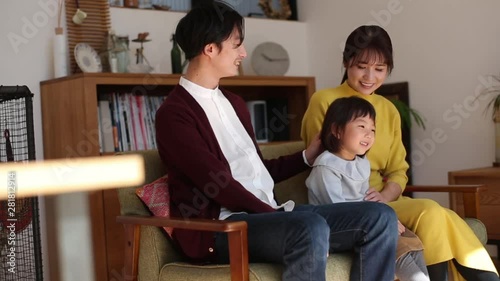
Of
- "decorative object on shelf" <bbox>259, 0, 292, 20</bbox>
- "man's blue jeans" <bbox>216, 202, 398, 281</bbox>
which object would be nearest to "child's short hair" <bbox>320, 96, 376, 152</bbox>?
"man's blue jeans" <bbox>216, 202, 398, 281</bbox>

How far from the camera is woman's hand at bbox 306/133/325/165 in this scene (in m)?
2.42

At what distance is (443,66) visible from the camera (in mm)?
3750

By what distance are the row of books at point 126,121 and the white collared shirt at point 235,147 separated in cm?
123

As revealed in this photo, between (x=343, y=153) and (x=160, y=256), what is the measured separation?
0.67 m

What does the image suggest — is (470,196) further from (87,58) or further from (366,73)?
(87,58)

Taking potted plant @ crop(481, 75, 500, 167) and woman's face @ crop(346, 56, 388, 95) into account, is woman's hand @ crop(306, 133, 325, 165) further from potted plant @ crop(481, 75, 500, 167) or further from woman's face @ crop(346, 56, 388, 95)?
potted plant @ crop(481, 75, 500, 167)

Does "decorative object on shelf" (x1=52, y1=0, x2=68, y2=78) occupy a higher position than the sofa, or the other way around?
"decorative object on shelf" (x1=52, y1=0, x2=68, y2=78)

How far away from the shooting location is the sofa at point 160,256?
74.9 inches

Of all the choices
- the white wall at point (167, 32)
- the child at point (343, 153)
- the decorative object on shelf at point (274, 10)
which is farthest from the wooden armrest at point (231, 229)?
the decorative object on shelf at point (274, 10)

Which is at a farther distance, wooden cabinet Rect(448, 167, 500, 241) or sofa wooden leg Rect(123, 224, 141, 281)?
wooden cabinet Rect(448, 167, 500, 241)

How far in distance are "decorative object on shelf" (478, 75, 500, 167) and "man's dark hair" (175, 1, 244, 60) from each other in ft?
5.67

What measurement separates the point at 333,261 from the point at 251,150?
43cm

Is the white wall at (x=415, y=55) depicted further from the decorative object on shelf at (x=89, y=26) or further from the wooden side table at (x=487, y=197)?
the wooden side table at (x=487, y=197)

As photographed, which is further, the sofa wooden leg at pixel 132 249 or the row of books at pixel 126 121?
the row of books at pixel 126 121
